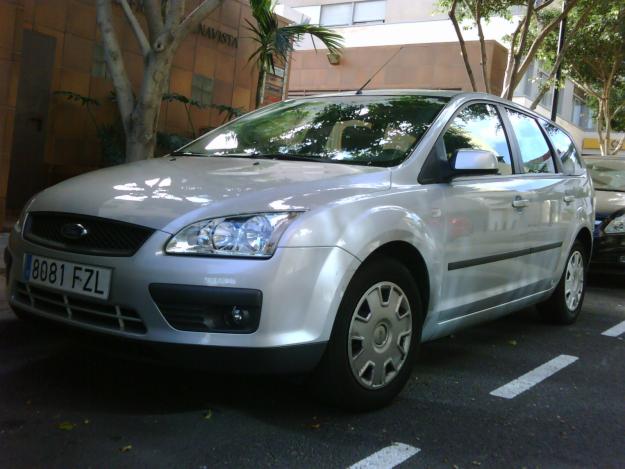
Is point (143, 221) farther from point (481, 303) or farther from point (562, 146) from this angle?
point (562, 146)

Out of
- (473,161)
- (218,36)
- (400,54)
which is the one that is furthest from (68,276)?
(400,54)

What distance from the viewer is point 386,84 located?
77.8 ft

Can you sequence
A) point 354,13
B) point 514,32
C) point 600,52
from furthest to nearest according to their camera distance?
1. point 354,13
2. point 600,52
3. point 514,32

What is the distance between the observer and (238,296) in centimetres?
266

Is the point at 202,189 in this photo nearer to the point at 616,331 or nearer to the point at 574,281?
the point at 574,281

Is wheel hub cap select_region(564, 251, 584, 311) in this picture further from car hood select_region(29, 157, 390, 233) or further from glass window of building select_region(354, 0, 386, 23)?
glass window of building select_region(354, 0, 386, 23)

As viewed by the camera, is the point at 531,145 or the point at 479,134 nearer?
the point at 479,134

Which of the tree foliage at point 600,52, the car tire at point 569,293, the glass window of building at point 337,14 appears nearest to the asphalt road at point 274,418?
the car tire at point 569,293

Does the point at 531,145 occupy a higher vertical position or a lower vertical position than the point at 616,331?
higher

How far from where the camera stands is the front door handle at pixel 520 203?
4178 mm

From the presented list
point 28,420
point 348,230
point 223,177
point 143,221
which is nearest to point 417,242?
point 348,230

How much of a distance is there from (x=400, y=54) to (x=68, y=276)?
2194 centimetres

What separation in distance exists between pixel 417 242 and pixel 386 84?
2114cm

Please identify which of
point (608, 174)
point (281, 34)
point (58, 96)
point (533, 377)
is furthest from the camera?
point (58, 96)
